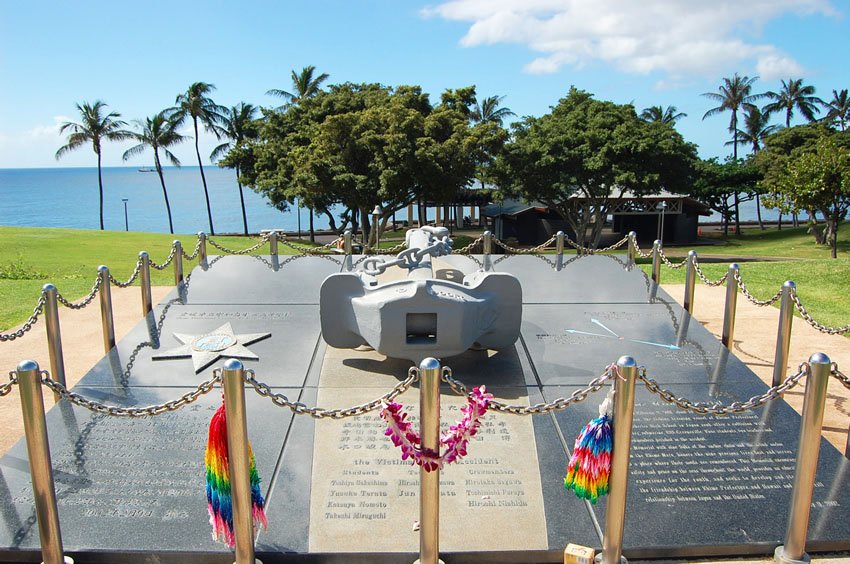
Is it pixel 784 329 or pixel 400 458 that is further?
pixel 784 329

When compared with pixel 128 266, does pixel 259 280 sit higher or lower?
higher

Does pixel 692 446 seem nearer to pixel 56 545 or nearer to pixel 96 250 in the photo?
pixel 56 545

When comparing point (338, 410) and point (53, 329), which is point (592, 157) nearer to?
point (53, 329)

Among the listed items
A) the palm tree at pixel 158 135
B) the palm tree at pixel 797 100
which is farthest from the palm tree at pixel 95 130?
the palm tree at pixel 797 100

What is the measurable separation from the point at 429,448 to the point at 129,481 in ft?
7.46

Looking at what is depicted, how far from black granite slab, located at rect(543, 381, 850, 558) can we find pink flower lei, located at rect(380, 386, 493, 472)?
4.06ft

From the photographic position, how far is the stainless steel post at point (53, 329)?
621cm

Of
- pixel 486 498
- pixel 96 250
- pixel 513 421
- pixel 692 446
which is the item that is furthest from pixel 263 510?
pixel 96 250

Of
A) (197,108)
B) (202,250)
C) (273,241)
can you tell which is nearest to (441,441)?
→ (202,250)

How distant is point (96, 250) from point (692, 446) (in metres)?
22.9

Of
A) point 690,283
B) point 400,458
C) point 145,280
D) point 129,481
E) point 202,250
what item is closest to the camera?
point 129,481

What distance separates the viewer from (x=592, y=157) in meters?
27.5

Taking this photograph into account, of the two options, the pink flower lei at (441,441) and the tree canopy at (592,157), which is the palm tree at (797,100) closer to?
the tree canopy at (592,157)

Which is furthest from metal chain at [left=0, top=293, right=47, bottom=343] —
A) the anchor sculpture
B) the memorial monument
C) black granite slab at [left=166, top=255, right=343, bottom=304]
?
black granite slab at [left=166, top=255, right=343, bottom=304]
